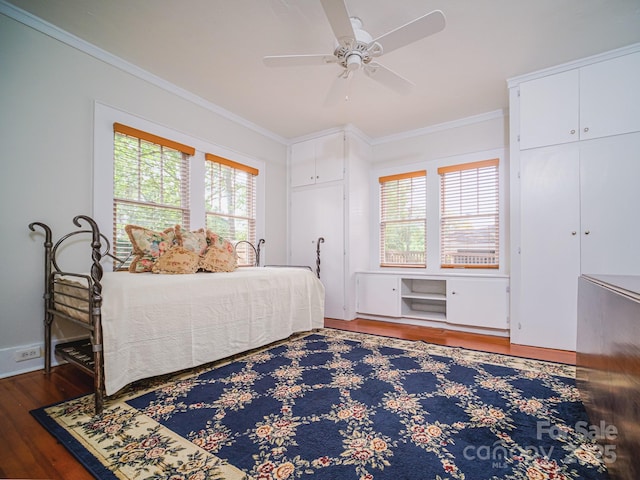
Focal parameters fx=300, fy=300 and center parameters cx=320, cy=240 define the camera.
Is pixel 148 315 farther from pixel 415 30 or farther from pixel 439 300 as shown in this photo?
pixel 439 300

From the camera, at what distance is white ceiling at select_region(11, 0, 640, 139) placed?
83.8 inches

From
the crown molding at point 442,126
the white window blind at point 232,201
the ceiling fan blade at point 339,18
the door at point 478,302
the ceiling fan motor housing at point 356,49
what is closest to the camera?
the ceiling fan blade at point 339,18

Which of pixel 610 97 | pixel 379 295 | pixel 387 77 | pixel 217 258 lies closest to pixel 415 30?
pixel 387 77

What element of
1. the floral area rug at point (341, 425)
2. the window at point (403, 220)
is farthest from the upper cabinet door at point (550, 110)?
the floral area rug at point (341, 425)

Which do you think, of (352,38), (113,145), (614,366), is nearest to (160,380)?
(113,145)

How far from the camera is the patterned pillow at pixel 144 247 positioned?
2.48m

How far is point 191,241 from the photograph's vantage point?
9.23 feet

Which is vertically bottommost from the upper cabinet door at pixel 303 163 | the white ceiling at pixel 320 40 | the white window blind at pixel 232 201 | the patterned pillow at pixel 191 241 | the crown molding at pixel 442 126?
the patterned pillow at pixel 191 241

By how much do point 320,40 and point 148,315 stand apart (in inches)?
96.3

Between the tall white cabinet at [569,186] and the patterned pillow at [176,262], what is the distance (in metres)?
3.12

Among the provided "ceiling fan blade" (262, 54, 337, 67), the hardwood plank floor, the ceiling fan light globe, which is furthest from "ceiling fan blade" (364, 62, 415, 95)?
the hardwood plank floor

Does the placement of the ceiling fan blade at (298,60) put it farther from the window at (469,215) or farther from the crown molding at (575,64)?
the window at (469,215)

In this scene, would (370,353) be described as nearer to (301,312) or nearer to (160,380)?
(301,312)

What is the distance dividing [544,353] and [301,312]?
230 centimetres
